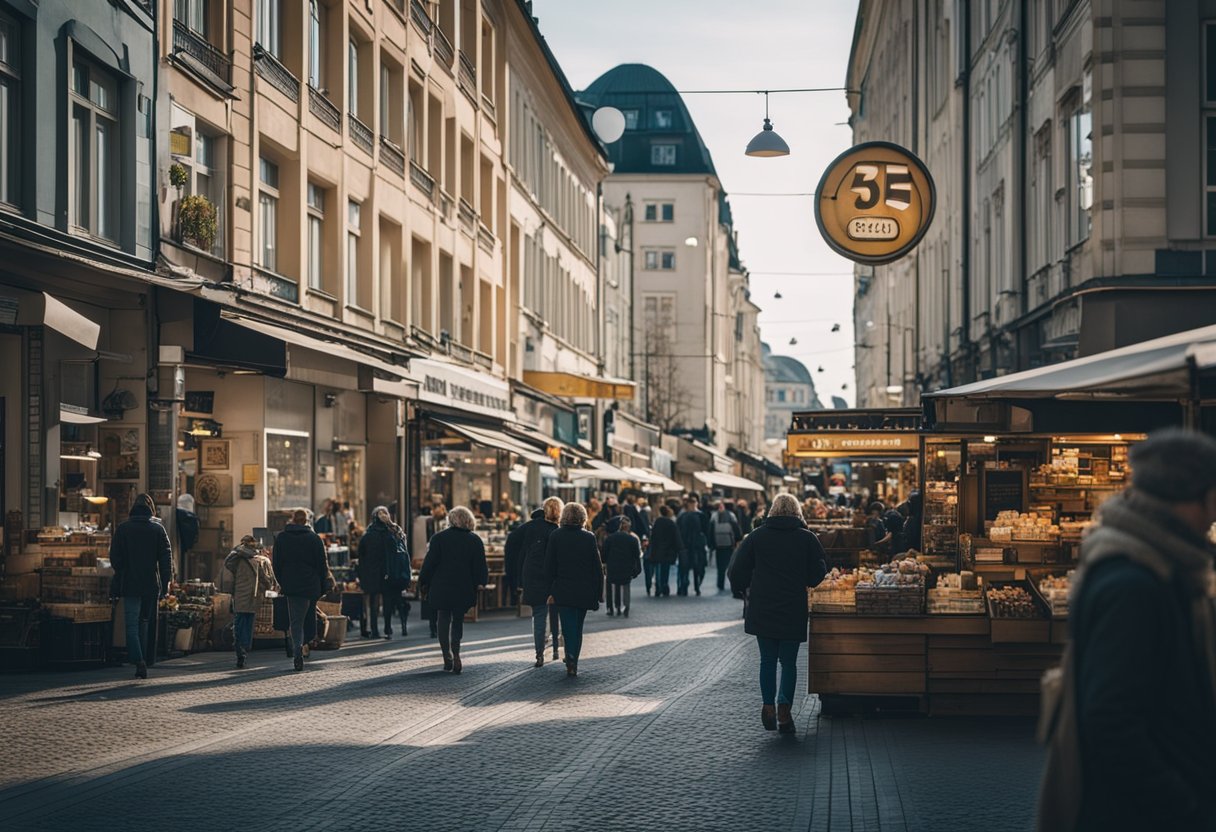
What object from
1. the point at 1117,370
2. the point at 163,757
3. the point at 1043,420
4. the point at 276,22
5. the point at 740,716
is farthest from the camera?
the point at 276,22

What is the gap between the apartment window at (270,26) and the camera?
25.0 metres

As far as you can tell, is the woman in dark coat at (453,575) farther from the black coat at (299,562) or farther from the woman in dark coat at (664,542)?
the woman in dark coat at (664,542)

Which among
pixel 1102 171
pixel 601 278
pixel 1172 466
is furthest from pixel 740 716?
pixel 601 278

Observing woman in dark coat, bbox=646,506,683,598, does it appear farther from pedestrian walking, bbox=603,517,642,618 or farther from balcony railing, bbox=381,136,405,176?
balcony railing, bbox=381,136,405,176

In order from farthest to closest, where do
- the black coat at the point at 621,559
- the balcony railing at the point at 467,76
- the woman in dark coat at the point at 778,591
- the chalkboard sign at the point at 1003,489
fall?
the balcony railing at the point at 467,76
the black coat at the point at 621,559
the chalkboard sign at the point at 1003,489
the woman in dark coat at the point at 778,591

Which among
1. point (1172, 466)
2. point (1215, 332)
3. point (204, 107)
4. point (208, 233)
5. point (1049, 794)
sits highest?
point (204, 107)

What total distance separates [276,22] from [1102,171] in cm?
1245

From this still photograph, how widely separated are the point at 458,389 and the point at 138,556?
16.4 metres

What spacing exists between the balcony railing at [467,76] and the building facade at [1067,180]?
1130cm

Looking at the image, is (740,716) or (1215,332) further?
(740,716)

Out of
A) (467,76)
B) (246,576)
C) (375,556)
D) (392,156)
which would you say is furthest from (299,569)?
(467,76)

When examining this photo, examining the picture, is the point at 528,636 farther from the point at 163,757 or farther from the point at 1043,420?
the point at 163,757

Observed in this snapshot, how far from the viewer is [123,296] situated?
65.1 feet

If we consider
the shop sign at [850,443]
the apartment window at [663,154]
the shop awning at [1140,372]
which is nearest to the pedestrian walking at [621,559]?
the shop sign at [850,443]
